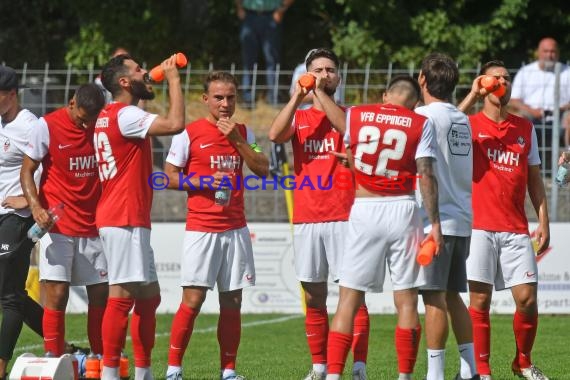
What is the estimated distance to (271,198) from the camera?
15.7 metres

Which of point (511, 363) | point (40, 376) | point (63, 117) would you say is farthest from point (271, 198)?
point (40, 376)

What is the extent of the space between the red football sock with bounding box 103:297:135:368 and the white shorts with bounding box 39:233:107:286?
0.59 meters

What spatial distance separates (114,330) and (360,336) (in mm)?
1846

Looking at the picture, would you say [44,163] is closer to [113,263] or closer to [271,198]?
[113,263]

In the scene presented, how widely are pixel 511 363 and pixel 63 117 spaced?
439 cm

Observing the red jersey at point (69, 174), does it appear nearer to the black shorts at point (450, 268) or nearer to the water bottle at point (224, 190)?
the water bottle at point (224, 190)

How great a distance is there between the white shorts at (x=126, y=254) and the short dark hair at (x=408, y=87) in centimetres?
207

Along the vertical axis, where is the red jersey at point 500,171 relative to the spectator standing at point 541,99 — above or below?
below

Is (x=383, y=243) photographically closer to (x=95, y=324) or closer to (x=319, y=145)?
(x=319, y=145)

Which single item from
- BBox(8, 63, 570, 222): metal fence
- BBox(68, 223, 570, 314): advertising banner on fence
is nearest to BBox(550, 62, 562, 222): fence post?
BBox(8, 63, 570, 222): metal fence

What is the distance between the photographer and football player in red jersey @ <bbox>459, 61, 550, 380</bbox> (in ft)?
32.4

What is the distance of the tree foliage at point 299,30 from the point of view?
1967cm

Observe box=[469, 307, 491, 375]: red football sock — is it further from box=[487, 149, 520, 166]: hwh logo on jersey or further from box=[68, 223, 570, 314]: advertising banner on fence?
box=[68, 223, 570, 314]: advertising banner on fence

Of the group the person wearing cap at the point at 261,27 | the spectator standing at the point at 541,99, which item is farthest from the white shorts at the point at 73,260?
the person wearing cap at the point at 261,27
